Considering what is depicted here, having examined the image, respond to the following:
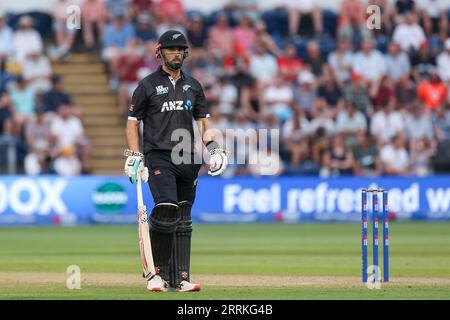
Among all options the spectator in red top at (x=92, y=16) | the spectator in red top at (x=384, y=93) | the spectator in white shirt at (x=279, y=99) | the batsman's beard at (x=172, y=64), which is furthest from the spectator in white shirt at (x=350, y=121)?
the batsman's beard at (x=172, y=64)

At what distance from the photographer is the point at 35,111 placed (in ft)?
84.0

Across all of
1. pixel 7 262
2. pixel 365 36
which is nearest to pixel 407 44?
pixel 365 36

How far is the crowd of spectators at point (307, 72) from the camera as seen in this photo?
26.0 meters

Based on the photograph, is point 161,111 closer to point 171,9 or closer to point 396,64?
point 171,9

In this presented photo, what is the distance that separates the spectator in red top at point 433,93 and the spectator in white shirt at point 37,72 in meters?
8.37

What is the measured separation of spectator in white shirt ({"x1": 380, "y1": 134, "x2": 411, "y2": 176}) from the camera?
25.9m

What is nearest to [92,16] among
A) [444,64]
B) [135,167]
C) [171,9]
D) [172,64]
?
[171,9]

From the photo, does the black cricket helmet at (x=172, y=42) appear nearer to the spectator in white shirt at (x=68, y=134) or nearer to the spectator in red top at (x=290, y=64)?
the spectator in white shirt at (x=68, y=134)

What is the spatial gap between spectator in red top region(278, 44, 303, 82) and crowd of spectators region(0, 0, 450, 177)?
4cm

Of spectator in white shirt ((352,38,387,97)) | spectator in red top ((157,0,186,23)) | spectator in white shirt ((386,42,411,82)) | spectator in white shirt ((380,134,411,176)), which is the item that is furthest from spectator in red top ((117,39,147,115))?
spectator in white shirt ((386,42,411,82))

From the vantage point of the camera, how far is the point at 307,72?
2767cm

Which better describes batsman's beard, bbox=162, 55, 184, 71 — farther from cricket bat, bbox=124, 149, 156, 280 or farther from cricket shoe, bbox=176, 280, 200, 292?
cricket shoe, bbox=176, 280, 200, 292

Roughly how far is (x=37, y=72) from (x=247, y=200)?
5.61m

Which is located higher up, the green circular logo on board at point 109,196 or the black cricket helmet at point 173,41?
the black cricket helmet at point 173,41
